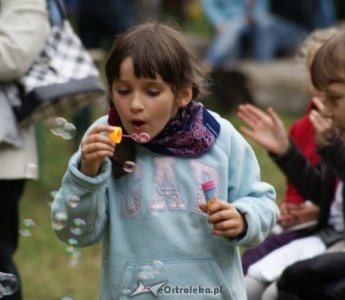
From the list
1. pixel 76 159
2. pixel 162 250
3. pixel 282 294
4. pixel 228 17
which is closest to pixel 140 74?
pixel 76 159

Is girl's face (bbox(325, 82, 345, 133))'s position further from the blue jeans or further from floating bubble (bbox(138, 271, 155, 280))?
the blue jeans

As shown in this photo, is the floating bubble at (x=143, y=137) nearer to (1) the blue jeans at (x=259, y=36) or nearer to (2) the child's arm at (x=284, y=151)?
(2) the child's arm at (x=284, y=151)

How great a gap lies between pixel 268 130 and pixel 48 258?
237cm

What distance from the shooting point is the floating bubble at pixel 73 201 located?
3.41 m

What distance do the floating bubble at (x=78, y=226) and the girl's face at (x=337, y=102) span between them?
3.24ft

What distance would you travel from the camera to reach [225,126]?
3604 millimetres

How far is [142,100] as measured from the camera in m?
3.38

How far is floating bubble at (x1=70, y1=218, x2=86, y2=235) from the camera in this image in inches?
137

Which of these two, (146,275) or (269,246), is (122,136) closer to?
(146,275)

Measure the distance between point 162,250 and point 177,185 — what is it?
0.63 ft

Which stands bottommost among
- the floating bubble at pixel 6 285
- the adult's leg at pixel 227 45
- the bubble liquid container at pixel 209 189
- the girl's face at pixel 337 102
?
the adult's leg at pixel 227 45

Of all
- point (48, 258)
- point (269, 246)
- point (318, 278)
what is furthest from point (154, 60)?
point (48, 258)

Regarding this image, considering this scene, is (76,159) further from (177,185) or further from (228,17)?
(228,17)

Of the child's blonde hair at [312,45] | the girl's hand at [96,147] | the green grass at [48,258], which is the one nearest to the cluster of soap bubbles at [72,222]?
the girl's hand at [96,147]
